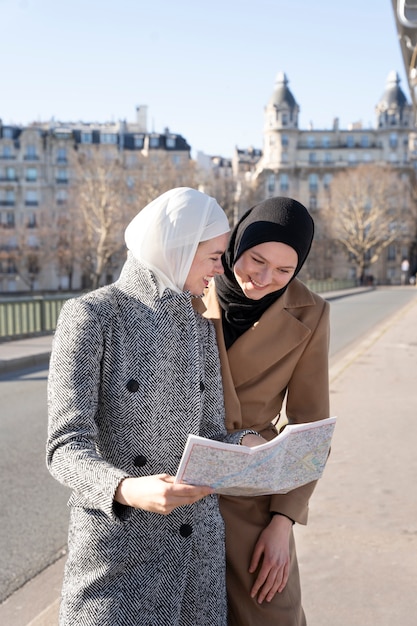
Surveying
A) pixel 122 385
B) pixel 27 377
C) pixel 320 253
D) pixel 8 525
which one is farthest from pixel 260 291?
pixel 320 253

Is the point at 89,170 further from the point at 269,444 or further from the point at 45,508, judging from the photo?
the point at 269,444

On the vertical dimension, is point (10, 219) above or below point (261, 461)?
below

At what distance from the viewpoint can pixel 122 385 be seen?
1.89 metres

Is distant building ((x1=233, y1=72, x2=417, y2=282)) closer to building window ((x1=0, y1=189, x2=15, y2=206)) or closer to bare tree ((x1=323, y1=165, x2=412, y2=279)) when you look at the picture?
bare tree ((x1=323, y1=165, x2=412, y2=279))

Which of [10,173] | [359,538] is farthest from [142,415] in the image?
[10,173]

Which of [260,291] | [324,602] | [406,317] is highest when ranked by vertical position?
[260,291]

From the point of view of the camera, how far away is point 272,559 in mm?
2150

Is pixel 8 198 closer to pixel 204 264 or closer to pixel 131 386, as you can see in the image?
pixel 204 264

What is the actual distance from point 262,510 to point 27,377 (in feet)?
33.8

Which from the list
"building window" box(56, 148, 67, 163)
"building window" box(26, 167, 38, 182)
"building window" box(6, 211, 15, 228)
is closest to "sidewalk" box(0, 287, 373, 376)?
"building window" box(6, 211, 15, 228)

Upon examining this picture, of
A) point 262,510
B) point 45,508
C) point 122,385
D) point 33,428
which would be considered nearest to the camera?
point 122,385

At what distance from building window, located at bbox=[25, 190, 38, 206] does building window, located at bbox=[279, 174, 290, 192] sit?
3034cm

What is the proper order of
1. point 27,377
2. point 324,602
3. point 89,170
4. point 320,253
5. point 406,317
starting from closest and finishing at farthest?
point 324,602 → point 27,377 → point 406,317 → point 89,170 → point 320,253

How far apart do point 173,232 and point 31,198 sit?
3156 inches
